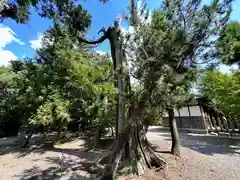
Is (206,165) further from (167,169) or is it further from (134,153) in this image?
(134,153)

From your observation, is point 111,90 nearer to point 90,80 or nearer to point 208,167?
point 90,80

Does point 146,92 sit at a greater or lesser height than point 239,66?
lesser

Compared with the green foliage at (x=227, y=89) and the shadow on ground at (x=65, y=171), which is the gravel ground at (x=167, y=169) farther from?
the green foliage at (x=227, y=89)

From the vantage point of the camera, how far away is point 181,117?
1361 cm

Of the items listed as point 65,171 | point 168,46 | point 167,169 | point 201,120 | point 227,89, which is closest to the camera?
point 168,46

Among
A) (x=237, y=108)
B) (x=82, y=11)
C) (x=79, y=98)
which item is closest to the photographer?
(x=82, y=11)

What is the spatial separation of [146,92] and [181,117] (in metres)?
10.3

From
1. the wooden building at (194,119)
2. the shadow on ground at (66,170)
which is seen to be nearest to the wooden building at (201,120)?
the wooden building at (194,119)

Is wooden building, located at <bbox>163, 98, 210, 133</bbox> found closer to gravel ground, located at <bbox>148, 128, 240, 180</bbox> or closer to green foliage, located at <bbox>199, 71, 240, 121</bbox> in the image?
green foliage, located at <bbox>199, 71, 240, 121</bbox>

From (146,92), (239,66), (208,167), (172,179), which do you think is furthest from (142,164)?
(239,66)

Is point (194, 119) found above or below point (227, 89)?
below

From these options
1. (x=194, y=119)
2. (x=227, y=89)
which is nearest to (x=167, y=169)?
(x=227, y=89)

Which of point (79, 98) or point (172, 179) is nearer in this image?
point (172, 179)

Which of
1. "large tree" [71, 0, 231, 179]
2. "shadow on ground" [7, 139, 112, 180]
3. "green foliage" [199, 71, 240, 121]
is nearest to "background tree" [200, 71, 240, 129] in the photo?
"green foliage" [199, 71, 240, 121]
